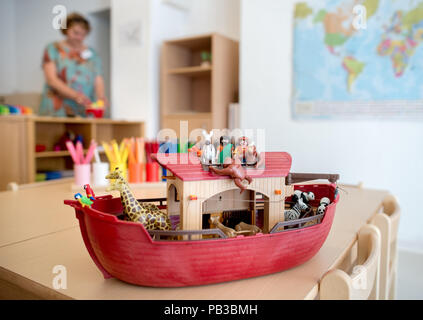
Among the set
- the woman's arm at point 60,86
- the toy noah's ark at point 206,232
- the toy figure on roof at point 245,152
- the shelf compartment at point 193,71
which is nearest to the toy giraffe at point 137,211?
the toy noah's ark at point 206,232

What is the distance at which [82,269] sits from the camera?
454 mm

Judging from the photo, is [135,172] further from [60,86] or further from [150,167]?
[60,86]

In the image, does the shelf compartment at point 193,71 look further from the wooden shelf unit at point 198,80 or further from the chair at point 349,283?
the chair at point 349,283

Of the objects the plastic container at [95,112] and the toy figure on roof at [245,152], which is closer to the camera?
the toy figure on roof at [245,152]

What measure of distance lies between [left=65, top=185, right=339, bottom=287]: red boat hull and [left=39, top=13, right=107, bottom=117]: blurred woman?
2.55 m

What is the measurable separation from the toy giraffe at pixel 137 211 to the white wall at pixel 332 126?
3.24ft

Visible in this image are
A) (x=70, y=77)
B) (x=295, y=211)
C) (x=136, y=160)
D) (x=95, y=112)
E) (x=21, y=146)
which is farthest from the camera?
(x=70, y=77)

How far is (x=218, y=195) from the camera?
1.42 ft

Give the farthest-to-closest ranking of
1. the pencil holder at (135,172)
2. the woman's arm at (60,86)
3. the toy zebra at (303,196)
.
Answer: the woman's arm at (60,86)
the pencil holder at (135,172)
the toy zebra at (303,196)

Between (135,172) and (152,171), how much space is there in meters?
0.05

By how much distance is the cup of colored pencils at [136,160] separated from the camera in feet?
3.58

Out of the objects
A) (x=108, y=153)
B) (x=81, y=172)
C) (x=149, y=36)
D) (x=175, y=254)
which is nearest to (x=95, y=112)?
(x=149, y=36)

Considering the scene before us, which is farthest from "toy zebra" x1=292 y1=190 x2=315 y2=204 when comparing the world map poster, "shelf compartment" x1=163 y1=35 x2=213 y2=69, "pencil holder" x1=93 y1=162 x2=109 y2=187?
"shelf compartment" x1=163 y1=35 x2=213 y2=69

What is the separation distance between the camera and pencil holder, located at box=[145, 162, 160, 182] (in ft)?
3.68
